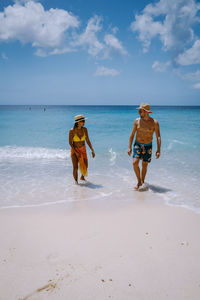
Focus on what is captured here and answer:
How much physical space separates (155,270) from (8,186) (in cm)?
396

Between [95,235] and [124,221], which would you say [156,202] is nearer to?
[124,221]

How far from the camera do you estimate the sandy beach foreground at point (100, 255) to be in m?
2.05

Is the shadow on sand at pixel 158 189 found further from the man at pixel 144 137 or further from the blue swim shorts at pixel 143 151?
the blue swim shorts at pixel 143 151

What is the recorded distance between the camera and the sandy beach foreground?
205 centimetres

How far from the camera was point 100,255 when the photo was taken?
252 centimetres

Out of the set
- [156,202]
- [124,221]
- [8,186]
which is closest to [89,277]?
[124,221]

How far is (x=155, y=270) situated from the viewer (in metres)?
2.28

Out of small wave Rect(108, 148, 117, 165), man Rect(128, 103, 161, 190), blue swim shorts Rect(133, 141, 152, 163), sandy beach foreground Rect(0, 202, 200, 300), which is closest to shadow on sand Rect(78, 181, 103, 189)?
man Rect(128, 103, 161, 190)

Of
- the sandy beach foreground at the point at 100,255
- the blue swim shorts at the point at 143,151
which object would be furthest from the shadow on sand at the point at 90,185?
the sandy beach foreground at the point at 100,255

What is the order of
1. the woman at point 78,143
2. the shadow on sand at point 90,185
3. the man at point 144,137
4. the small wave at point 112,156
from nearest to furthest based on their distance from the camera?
the man at point 144,137 < the woman at point 78,143 < the shadow on sand at point 90,185 < the small wave at point 112,156

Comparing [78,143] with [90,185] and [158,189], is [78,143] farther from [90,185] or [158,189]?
[158,189]

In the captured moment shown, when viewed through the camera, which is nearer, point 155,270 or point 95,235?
point 155,270

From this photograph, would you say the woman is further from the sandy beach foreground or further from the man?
the sandy beach foreground

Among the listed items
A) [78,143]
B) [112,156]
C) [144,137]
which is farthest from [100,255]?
[112,156]
